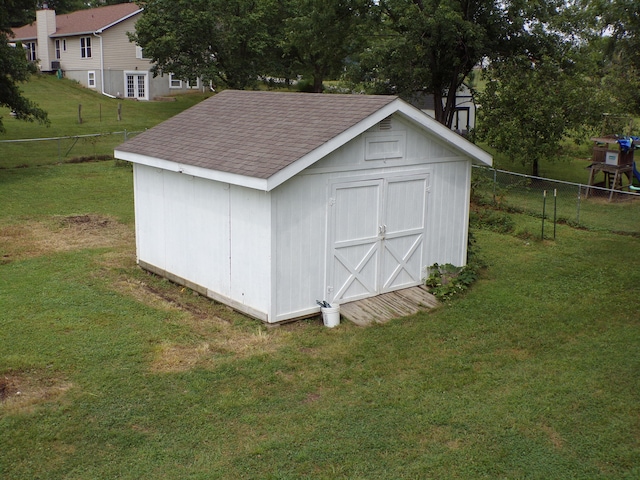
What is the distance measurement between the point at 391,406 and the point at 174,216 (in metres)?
6.00

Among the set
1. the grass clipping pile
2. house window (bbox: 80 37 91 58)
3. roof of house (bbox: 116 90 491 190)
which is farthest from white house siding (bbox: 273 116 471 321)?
house window (bbox: 80 37 91 58)

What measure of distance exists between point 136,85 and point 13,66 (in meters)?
25.5

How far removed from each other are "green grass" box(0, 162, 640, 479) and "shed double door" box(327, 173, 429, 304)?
36.3 inches

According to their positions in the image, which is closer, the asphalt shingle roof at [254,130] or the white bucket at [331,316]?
the asphalt shingle roof at [254,130]

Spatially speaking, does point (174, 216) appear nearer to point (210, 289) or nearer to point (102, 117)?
point (210, 289)

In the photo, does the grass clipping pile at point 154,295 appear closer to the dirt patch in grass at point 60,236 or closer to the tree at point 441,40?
the dirt patch in grass at point 60,236

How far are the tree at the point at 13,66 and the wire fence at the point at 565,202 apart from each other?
14.6 metres

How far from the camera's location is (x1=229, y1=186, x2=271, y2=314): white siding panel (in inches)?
406

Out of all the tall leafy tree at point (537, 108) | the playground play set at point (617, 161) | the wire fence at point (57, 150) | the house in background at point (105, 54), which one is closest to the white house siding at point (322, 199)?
the tall leafy tree at point (537, 108)

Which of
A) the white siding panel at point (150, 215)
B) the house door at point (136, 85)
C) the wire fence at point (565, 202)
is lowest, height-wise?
the wire fence at point (565, 202)

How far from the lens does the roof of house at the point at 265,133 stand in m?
10.2

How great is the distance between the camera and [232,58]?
3784cm

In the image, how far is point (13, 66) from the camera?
72.2 feet

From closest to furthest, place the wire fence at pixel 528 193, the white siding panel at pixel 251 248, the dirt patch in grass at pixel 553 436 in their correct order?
1. the dirt patch in grass at pixel 553 436
2. the white siding panel at pixel 251 248
3. the wire fence at pixel 528 193
